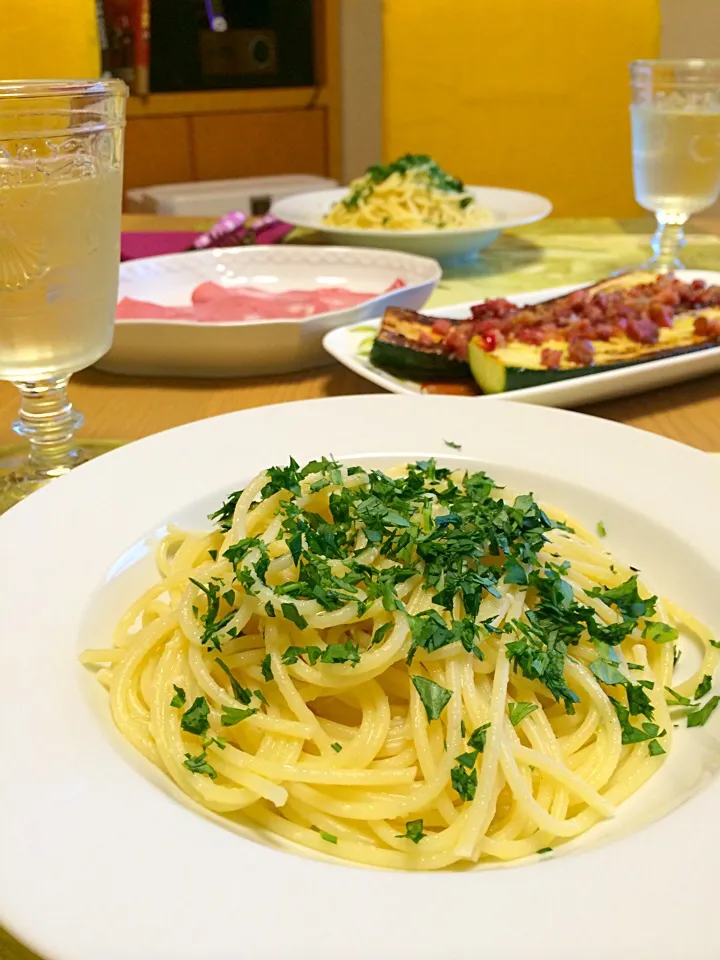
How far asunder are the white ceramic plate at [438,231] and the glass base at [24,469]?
1348 mm

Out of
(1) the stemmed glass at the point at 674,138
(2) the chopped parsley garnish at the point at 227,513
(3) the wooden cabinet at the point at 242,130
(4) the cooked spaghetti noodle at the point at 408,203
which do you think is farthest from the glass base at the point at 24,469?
(3) the wooden cabinet at the point at 242,130

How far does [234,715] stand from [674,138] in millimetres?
2229

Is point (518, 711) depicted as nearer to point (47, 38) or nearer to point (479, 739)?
point (479, 739)

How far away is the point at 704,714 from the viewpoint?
0.97 metres

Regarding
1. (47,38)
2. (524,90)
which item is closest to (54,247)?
(47,38)

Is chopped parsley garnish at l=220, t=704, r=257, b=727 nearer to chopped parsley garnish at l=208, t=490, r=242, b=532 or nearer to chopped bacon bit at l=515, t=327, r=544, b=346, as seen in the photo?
chopped parsley garnish at l=208, t=490, r=242, b=532

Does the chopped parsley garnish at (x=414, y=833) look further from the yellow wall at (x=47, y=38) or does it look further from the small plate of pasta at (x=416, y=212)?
the yellow wall at (x=47, y=38)

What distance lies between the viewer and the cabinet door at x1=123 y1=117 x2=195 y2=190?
21.4 ft

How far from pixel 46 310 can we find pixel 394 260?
3.84ft

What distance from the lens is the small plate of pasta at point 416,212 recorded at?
263 centimetres

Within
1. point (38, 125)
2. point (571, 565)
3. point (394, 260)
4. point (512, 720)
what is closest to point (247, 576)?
point (512, 720)

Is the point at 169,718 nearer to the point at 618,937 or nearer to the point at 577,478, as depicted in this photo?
the point at 618,937

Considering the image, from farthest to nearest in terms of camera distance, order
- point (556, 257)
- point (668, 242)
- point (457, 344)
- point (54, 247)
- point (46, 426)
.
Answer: point (556, 257)
point (668, 242)
point (457, 344)
point (46, 426)
point (54, 247)

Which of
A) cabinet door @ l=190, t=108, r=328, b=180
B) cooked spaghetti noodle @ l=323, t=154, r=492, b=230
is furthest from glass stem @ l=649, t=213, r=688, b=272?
cabinet door @ l=190, t=108, r=328, b=180
